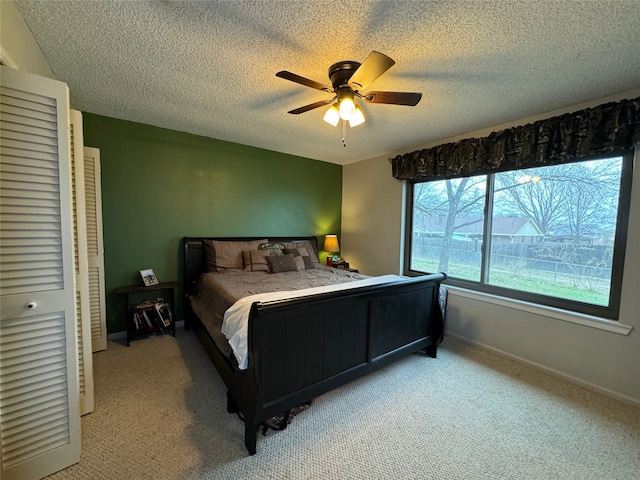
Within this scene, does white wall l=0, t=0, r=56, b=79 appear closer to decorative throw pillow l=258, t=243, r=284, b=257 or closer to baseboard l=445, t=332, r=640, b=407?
decorative throw pillow l=258, t=243, r=284, b=257

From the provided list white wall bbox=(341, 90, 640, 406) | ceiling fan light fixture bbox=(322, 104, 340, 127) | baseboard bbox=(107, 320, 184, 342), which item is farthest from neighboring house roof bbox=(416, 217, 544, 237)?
baseboard bbox=(107, 320, 184, 342)

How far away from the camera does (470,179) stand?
309cm

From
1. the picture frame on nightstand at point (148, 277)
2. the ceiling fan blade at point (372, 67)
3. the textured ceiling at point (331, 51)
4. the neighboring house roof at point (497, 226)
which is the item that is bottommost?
the picture frame on nightstand at point (148, 277)

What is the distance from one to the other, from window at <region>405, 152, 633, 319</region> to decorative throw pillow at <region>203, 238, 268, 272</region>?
261 centimetres

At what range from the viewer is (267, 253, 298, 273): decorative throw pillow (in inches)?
123

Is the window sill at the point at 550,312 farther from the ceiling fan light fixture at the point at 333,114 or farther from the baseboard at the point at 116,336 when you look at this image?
the baseboard at the point at 116,336

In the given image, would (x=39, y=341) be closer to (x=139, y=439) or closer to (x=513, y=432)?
(x=139, y=439)

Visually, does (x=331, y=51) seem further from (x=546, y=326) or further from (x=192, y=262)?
(x=546, y=326)

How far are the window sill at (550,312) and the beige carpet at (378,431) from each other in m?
0.56

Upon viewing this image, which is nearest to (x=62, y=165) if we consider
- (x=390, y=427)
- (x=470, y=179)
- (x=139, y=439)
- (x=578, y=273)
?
(x=139, y=439)

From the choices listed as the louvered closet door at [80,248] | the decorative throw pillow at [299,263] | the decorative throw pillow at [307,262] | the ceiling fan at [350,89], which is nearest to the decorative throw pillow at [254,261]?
the decorative throw pillow at [299,263]

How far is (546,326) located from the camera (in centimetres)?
238

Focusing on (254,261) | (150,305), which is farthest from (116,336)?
(254,261)

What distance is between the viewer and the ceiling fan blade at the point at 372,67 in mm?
1312
